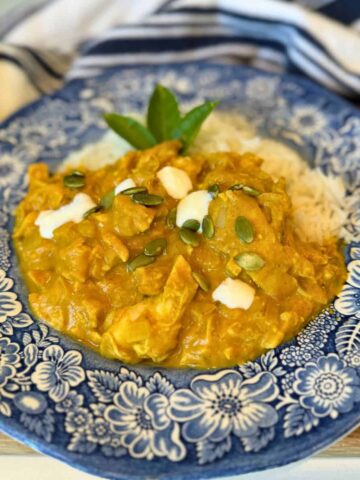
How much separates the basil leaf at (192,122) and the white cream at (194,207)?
2.26ft

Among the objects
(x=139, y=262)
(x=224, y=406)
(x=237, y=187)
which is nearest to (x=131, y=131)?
(x=237, y=187)

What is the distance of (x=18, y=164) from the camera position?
3.76 metres

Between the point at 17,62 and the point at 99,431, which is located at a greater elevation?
the point at 17,62

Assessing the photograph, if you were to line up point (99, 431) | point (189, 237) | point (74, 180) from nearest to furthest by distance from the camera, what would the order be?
1. point (99, 431)
2. point (189, 237)
3. point (74, 180)

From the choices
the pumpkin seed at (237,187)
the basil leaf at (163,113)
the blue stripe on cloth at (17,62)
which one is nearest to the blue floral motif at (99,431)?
the pumpkin seed at (237,187)

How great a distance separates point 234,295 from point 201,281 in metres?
0.15

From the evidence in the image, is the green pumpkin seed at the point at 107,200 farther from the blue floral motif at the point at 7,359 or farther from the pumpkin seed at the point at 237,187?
the blue floral motif at the point at 7,359

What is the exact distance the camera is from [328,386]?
8.41 ft

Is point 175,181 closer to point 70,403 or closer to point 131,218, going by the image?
point 131,218

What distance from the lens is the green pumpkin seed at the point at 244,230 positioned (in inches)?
106

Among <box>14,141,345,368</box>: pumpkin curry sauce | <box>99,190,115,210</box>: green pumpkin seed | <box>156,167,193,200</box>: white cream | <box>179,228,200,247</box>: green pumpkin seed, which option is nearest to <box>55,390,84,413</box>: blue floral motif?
<box>14,141,345,368</box>: pumpkin curry sauce

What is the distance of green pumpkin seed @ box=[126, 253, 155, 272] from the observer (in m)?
2.76

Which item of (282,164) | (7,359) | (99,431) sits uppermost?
(7,359)

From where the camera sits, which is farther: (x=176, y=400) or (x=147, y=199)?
(x=147, y=199)
